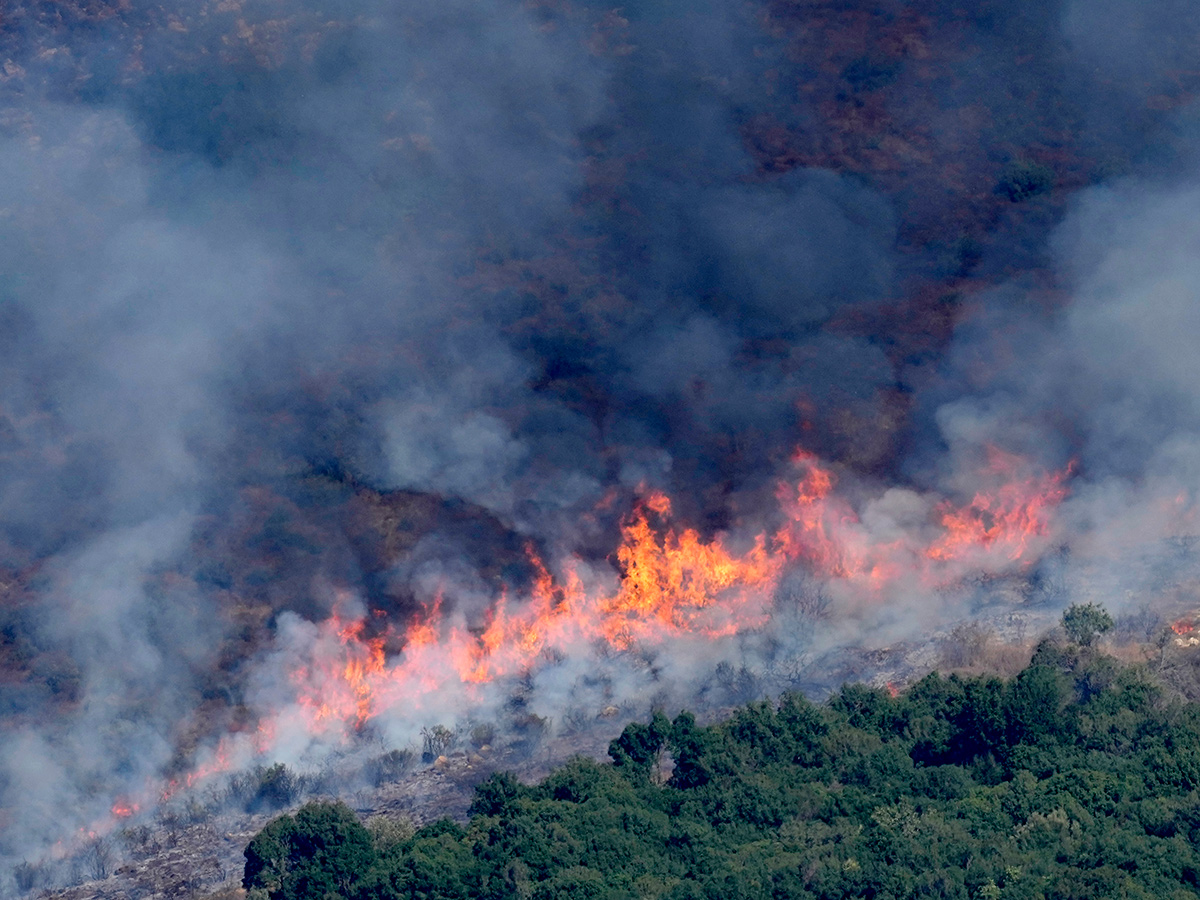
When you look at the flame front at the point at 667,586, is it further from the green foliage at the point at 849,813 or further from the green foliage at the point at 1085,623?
the green foliage at the point at 849,813

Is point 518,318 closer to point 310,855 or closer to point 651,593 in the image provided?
point 651,593

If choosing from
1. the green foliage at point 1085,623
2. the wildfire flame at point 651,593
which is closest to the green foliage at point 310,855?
the wildfire flame at point 651,593

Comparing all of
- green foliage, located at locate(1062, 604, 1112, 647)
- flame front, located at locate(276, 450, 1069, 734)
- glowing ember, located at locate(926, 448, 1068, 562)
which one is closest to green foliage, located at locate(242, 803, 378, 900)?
flame front, located at locate(276, 450, 1069, 734)

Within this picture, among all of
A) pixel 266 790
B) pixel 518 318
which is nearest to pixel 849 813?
pixel 266 790

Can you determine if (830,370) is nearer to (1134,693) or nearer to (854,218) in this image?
(854,218)

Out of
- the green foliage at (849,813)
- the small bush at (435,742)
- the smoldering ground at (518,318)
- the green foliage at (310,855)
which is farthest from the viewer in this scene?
the smoldering ground at (518,318)

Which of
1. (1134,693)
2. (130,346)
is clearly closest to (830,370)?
(1134,693)
